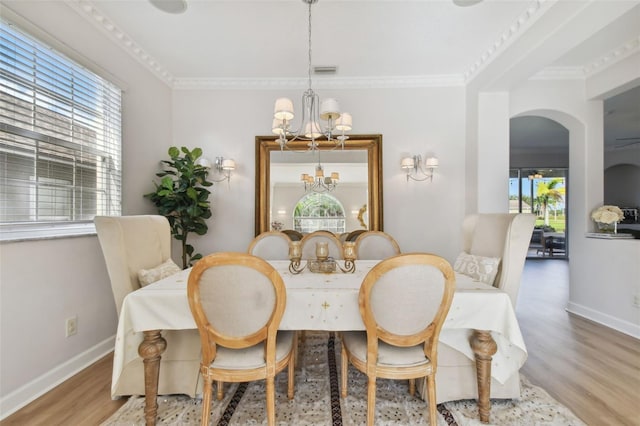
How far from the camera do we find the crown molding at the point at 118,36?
2.26 meters

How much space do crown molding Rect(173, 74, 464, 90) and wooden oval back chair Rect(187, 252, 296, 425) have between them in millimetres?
2928

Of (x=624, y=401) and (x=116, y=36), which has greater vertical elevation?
(x=116, y=36)

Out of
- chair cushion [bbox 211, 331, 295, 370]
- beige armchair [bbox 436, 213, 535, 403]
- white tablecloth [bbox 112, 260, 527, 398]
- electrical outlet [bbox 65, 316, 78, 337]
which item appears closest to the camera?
chair cushion [bbox 211, 331, 295, 370]

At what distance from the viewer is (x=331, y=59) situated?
3068 mm

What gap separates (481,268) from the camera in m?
1.94

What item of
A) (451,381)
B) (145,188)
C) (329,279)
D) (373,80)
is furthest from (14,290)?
(373,80)

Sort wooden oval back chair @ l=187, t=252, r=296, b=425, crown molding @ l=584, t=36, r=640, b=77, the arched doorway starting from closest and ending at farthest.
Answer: wooden oval back chair @ l=187, t=252, r=296, b=425
crown molding @ l=584, t=36, r=640, b=77
the arched doorway

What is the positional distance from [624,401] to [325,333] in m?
2.15

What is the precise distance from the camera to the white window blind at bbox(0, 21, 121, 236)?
177cm

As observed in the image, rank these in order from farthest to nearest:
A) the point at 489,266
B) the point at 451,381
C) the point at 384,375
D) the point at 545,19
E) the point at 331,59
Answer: the point at 331,59, the point at 545,19, the point at 489,266, the point at 451,381, the point at 384,375

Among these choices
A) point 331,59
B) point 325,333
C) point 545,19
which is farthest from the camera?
point 331,59

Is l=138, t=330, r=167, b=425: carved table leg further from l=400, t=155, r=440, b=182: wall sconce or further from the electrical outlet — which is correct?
l=400, t=155, r=440, b=182: wall sconce

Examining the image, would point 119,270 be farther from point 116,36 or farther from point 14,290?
point 116,36

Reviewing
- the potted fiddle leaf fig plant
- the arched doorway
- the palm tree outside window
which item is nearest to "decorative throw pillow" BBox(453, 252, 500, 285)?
the palm tree outside window
